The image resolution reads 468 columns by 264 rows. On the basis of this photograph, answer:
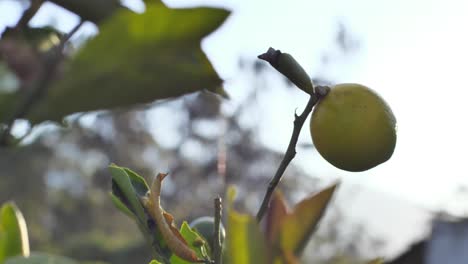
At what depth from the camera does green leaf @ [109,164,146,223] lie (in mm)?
Answer: 537

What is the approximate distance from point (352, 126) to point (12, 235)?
10.9 inches

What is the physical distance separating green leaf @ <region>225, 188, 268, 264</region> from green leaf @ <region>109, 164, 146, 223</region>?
0.70 feet

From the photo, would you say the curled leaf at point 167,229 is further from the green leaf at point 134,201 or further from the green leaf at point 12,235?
the green leaf at point 12,235

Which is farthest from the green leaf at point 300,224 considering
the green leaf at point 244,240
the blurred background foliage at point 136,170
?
the blurred background foliage at point 136,170

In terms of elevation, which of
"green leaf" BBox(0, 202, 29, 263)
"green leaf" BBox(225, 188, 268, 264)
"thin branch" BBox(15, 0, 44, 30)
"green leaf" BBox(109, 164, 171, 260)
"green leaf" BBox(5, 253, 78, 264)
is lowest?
"green leaf" BBox(0, 202, 29, 263)

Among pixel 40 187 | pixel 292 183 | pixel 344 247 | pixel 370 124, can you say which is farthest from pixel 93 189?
pixel 370 124

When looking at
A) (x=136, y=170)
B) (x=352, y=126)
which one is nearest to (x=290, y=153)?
(x=352, y=126)

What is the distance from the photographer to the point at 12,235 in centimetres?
56

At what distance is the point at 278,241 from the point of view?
36cm

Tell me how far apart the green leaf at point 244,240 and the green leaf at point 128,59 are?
6cm

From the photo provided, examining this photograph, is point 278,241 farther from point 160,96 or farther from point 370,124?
point 370,124

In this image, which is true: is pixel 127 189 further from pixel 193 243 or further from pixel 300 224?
pixel 300 224

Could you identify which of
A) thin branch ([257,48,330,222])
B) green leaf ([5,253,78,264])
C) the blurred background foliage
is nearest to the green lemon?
thin branch ([257,48,330,222])

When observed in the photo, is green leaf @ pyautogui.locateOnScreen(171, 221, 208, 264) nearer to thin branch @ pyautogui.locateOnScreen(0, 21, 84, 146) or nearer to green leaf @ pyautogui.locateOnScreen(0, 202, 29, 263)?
green leaf @ pyautogui.locateOnScreen(0, 202, 29, 263)
